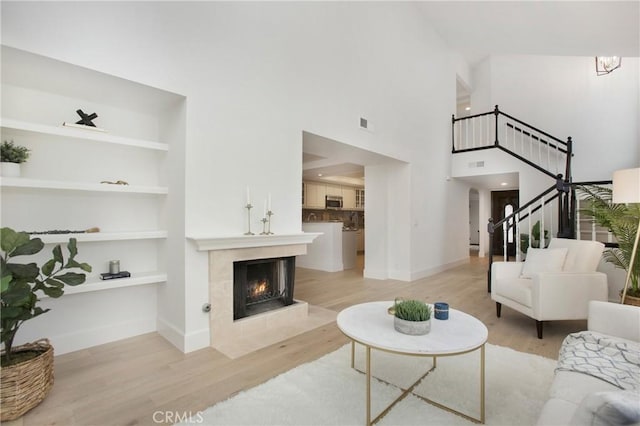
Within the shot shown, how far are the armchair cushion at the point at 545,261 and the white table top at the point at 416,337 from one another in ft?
6.21

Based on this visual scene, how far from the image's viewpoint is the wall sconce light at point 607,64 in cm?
590

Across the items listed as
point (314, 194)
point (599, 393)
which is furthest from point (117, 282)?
point (314, 194)

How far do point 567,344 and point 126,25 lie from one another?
3.77 metres

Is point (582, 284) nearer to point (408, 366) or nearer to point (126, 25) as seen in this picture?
point (408, 366)

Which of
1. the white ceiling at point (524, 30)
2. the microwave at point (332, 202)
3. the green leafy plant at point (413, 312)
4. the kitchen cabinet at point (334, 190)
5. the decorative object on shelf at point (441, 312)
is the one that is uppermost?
the white ceiling at point (524, 30)

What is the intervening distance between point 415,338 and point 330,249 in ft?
15.9

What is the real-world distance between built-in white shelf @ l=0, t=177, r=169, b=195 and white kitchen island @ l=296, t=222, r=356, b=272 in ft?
12.5

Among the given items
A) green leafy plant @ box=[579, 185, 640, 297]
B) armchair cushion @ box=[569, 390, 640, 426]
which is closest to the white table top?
armchair cushion @ box=[569, 390, 640, 426]

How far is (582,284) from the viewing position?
9.28 ft

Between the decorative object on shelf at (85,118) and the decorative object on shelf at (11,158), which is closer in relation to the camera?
the decorative object on shelf at (11,158)

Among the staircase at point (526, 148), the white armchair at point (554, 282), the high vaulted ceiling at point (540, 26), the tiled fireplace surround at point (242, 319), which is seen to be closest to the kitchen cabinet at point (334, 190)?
the staircase at point (526, 148)

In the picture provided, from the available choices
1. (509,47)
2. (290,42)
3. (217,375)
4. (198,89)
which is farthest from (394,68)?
(217,375)

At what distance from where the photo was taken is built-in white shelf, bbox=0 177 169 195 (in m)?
2.20

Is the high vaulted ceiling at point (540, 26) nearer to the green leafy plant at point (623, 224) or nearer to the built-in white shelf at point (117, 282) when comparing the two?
the green leafy plant at point (623, 224)
